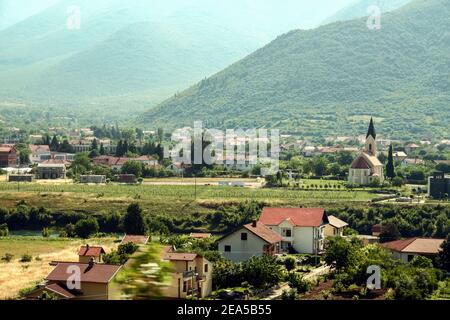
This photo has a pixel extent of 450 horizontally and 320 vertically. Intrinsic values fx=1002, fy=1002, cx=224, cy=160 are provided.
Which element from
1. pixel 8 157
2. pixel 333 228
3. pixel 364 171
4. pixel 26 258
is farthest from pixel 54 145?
pixel 26 258

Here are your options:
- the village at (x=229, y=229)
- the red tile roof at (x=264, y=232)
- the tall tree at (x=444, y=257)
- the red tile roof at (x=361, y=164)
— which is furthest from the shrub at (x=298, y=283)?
the red tile roof at (x=361, y=164)

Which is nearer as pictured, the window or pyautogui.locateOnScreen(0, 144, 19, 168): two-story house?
the window

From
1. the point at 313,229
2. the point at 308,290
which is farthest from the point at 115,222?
the point at 308,290

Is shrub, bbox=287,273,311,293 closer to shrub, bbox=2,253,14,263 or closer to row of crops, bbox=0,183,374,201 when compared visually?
shrub, bbox=2,253,14,263

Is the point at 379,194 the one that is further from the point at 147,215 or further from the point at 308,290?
the point at 308,290

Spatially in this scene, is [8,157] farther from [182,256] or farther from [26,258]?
[182,256]

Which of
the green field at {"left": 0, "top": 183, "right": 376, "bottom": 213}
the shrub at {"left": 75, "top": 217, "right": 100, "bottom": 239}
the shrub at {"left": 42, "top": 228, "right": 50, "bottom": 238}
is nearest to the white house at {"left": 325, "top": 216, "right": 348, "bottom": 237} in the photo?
the green field at {"left": 0, "top": 183, "right": 376, "bottom": 213}

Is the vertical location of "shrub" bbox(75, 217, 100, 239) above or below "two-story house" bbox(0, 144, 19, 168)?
below
